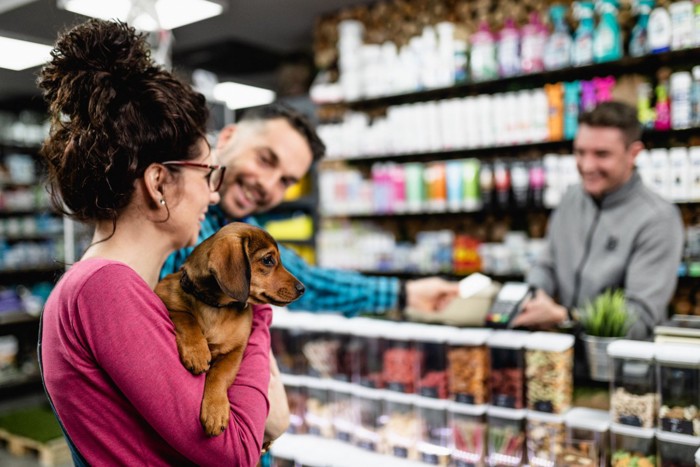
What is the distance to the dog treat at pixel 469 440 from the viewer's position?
1.93m

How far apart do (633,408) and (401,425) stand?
30.7 inches

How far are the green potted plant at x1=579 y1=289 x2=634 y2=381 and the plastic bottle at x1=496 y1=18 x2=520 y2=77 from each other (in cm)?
250

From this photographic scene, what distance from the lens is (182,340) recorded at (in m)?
1.06

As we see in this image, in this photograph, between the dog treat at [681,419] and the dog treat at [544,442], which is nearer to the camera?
the dog treat at [681,419]

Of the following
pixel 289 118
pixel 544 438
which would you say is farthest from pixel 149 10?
pixel 544 438

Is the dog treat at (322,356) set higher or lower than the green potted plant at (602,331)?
lower

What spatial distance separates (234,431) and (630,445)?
128 centimetres

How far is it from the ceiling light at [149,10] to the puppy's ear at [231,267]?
349 cm

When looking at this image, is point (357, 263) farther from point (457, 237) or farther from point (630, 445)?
point (630, 445)

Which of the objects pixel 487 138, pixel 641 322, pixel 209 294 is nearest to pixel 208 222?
pixel 209 294

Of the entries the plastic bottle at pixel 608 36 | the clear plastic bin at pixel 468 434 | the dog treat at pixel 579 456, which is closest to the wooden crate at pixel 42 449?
the clear plastic bin at pixel 468 434

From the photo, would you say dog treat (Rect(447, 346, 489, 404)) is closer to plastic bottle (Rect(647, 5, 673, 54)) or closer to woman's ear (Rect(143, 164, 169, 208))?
woman's ear (Rect(143, 164, 169, 208))

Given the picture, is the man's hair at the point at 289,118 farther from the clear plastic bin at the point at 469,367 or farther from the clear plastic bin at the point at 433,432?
the clear plastic bin at the point at 433,432

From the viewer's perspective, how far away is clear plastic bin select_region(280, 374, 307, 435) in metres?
2.36
